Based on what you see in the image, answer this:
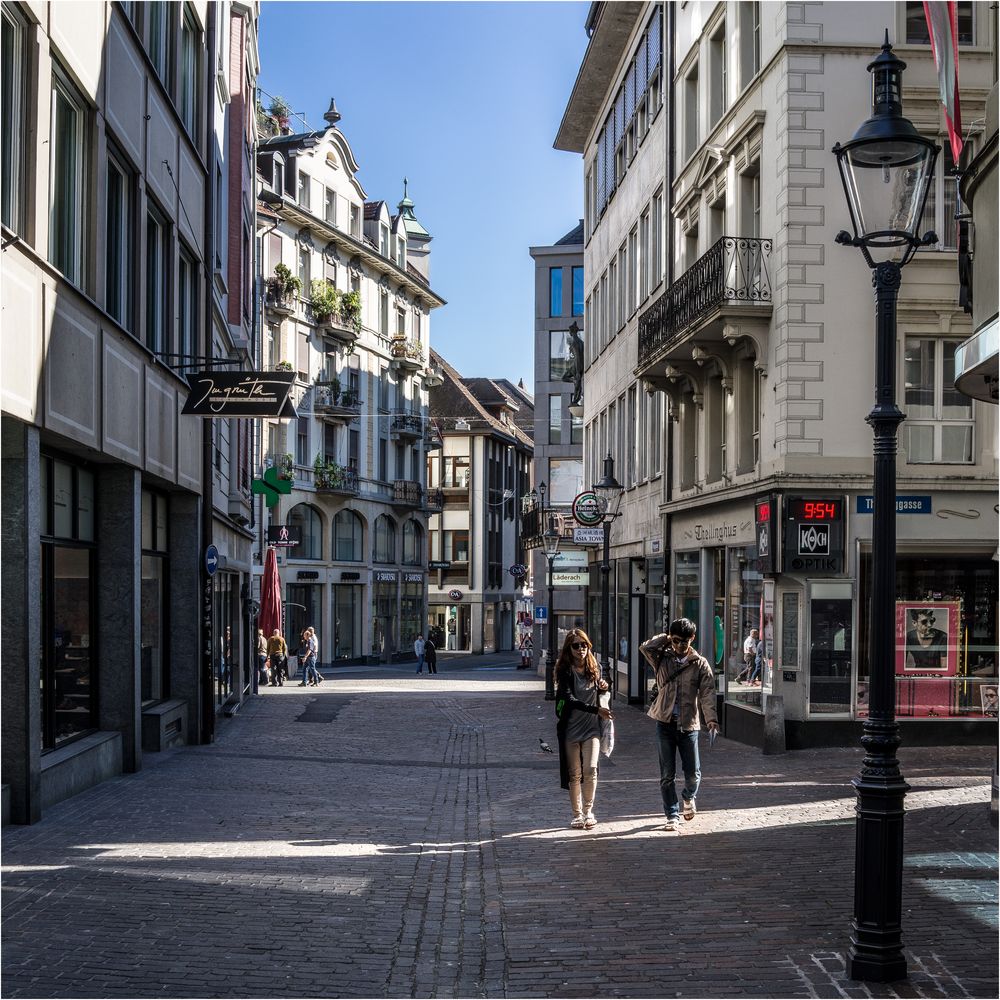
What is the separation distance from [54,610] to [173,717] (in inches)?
219

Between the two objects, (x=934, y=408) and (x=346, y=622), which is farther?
(x=346, y=622)

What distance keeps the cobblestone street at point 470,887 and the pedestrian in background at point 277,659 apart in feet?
75.2

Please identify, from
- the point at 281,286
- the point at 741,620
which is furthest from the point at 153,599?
the point at 281,286

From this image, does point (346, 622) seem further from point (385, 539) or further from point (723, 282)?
point (723, 282)

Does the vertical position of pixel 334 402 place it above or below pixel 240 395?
above

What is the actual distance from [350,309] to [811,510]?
44094 mm

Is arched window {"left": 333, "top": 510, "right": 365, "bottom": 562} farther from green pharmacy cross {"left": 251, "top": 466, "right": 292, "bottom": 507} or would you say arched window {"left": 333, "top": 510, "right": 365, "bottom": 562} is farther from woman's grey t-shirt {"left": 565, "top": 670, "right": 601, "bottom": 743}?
woman's grey t-shirt {"left": 565, "top": 670, "right": 601, "bottom": 743}

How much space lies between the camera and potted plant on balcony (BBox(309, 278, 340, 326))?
59.1 metres

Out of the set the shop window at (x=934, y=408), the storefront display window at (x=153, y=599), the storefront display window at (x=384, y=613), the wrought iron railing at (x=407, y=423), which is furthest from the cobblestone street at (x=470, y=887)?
the wrought iron railing at (x=407, y=423)

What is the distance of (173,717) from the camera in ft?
62.7

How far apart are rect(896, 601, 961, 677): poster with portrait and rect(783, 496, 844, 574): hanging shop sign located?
4.18 ft

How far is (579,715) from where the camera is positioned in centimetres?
1270

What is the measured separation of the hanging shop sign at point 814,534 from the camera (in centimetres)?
1942

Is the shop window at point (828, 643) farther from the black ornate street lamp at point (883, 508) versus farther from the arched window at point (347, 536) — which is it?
the arched window at point (347, 536)
